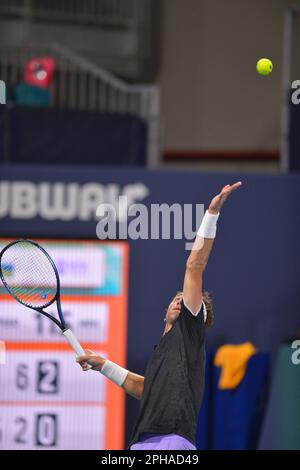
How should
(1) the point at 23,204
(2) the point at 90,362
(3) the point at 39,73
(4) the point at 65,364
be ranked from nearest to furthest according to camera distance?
(2) the point at 90,362 → (4) the point at 65,364 → (1) the point at 23,204 → (3) the point at 39,73

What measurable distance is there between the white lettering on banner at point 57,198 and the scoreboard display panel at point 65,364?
25cm

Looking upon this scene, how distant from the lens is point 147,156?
8266mm

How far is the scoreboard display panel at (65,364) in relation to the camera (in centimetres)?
680

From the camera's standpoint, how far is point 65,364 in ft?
22.4

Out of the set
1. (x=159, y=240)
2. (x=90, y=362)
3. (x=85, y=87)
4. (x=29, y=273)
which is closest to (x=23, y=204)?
(x=159, y=240)

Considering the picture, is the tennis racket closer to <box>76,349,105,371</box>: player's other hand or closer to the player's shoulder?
<box>76,349,105,371</box>: player's other hand

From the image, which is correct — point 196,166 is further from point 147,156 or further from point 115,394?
point 115,394

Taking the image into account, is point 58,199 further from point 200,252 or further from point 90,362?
point 90,362

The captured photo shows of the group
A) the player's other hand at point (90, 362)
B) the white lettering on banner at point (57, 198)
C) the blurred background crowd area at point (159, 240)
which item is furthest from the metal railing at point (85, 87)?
the player's other hand at point (90, 362)

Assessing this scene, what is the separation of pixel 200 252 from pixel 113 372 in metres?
0.63

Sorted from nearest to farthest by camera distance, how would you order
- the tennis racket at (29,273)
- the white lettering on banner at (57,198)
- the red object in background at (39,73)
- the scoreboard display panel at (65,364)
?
the tennis racket at (29,273)
the scoreboard display panel at (65,364)
the white lettering on banner at (57,198)
the red object in background at (39,73)

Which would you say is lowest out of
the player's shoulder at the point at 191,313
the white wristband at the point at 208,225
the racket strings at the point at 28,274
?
the player's shoulder at the point at 191,313

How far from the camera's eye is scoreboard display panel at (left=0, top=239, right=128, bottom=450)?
268 inches

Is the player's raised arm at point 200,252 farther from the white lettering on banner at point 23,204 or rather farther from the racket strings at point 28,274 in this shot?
the white lettering on banner at point 23,204
